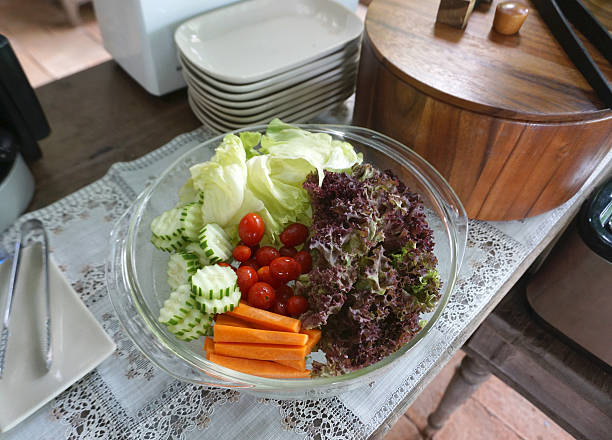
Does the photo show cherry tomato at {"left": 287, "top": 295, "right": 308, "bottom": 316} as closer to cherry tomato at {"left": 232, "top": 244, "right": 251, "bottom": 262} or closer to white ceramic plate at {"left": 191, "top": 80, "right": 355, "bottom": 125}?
cherry tomato at {"left": 232, "top": 244, "right": 251, "bottom": 262}

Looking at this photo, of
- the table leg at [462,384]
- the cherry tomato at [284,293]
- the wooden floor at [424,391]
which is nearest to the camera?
the cherry tomato at [284,293]

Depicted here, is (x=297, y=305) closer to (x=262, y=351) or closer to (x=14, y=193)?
(x=262, y=351)

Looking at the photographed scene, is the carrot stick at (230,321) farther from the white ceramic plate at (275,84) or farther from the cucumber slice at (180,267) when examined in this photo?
the white ceramic plate at (275,84)

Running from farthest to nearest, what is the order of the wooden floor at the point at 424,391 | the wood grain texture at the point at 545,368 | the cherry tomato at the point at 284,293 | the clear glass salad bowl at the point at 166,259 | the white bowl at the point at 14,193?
the wooden floor at the point at 424,391 < the wood grain texture at the point at 545,368 < the white bowl at the point at 14,193 < the cherry tomato at the point at 284,293 < the clear glass salad bowl at the point at 166,259

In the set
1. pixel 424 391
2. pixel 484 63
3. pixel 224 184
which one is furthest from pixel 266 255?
pixel 424 391

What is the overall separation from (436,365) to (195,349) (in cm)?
38

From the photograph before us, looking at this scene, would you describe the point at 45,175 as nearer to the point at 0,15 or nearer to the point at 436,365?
the point at 436,365

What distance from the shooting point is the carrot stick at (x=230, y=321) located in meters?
0.66

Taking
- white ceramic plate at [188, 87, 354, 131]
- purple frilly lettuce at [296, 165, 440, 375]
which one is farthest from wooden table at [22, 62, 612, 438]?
purple frilly lettuce at [296, 165, 440, 375]

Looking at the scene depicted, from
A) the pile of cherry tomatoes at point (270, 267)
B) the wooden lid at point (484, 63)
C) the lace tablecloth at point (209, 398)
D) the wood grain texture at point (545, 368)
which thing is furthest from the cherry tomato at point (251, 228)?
the wood grain texture at point (545, 368)

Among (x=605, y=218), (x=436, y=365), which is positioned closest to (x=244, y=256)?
(x=436, y=365)

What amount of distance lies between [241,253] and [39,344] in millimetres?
341

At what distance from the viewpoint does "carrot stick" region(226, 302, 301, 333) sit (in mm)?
648

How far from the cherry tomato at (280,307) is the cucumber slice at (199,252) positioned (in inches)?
5.3
